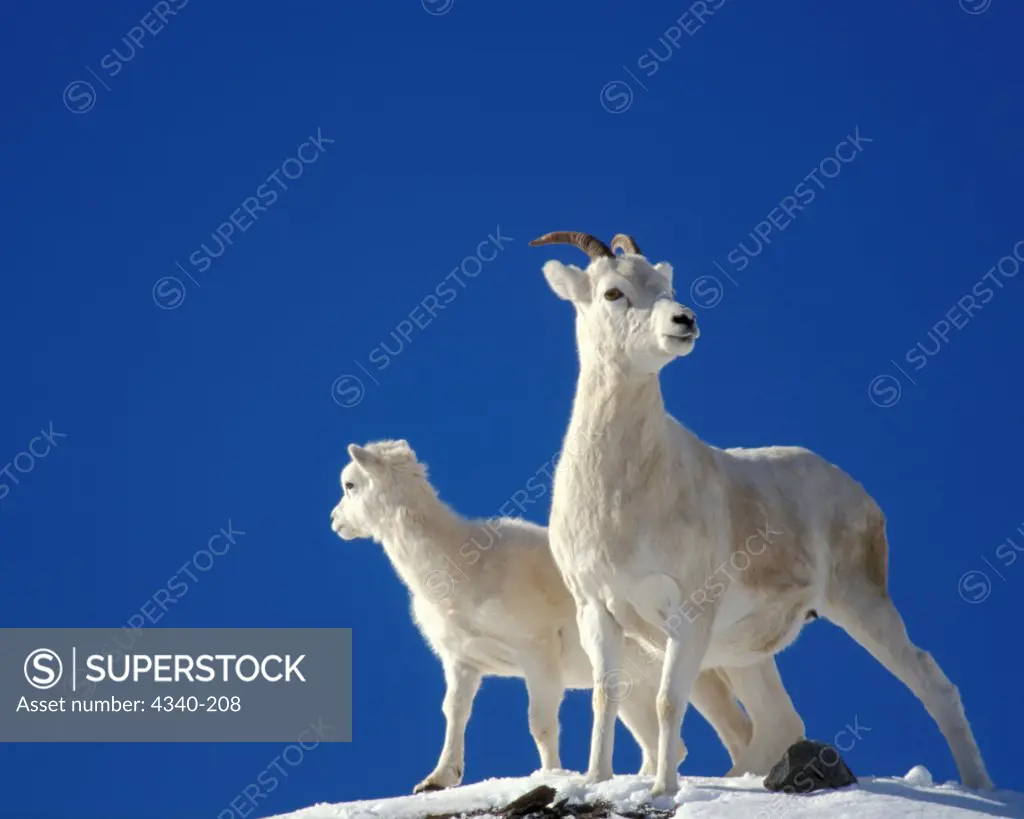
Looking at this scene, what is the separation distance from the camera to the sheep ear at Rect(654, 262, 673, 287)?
14891 mm

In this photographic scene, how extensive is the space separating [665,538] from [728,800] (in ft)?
7.06

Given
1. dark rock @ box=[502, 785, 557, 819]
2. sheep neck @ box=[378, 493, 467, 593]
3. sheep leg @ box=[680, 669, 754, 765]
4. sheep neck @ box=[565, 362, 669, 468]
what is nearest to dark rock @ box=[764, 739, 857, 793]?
dark rock @ box=[502, 785, 557, 819]

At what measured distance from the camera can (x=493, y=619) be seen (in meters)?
17.2

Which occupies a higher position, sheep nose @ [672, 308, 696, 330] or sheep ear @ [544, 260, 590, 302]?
sheep ear @ [544, 260, 590, 302]

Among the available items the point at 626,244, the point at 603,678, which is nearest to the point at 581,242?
the point at 626,244

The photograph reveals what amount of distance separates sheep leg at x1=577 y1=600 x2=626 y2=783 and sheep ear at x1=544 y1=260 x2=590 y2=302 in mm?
2616

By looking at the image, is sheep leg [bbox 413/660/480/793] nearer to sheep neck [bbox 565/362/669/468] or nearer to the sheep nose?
sheep neck [bbox 565/362/669/468]

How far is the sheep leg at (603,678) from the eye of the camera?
1421 centimetres

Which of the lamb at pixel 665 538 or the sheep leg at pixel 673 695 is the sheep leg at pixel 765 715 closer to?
the lamb at pixel 665 538

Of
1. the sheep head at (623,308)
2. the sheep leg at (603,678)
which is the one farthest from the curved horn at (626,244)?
the sheep leg at (603,678)

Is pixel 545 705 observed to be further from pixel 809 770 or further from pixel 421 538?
pixel 809 770

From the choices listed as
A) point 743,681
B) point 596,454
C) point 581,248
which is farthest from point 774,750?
A: point 581,248

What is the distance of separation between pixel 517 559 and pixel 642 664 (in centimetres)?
181

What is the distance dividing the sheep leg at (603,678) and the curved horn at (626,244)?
3.14m
